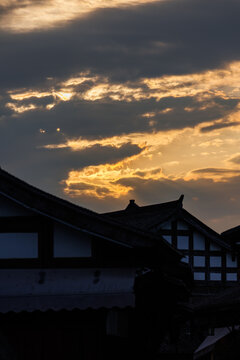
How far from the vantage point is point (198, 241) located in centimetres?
3978

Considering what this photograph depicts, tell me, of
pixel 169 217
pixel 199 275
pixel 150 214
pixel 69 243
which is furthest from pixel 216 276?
pixel 69 243

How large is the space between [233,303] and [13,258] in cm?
484

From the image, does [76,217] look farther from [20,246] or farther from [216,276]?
[216,276]

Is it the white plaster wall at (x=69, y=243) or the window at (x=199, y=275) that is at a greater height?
the window at (x=199, y=275)

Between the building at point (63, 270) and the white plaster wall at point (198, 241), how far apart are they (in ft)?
93.9

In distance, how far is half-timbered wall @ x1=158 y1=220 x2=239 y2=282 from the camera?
3891 centimetres

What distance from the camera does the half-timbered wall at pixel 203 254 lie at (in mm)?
38906

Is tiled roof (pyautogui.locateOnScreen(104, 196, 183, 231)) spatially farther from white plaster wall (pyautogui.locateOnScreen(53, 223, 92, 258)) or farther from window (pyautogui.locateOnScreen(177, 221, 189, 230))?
white plaster wall (pyautogui.locateOnScreen(53, 223, 92, 258))

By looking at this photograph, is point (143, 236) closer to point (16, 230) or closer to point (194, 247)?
point (16, 230)

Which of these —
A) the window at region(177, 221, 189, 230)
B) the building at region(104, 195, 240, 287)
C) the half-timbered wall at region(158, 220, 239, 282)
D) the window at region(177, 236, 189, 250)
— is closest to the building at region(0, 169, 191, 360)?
the building at region(104, 195, 240, 287)

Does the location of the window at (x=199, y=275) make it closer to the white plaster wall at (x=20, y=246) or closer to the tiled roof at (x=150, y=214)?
the tiled roof at (x=150, y=214)

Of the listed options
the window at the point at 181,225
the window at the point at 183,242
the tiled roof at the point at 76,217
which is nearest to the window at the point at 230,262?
the window at the point at 183,242

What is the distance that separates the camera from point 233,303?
13188 mm

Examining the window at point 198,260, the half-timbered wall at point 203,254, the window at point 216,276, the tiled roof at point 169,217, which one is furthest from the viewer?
the window at point 216,276
